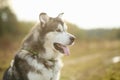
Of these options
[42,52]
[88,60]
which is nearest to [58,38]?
[42,52]

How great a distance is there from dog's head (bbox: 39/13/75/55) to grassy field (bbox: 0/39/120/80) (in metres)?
2.94

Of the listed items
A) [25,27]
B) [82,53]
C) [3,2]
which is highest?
[3,2]

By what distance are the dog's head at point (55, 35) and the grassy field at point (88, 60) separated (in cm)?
294

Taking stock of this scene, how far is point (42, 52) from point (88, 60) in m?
8.05

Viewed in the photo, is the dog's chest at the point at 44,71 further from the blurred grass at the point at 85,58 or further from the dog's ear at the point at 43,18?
the blurred grass at the point at 85,58

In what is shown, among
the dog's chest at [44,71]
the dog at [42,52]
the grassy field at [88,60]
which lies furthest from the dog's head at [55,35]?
the grassy field at [88,60]

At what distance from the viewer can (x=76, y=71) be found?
11.2 meters

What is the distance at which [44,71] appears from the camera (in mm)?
6152

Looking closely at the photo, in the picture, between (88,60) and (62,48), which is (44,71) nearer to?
(62,48)

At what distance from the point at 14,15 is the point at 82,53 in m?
3.83

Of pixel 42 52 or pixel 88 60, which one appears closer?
pixel 42 52

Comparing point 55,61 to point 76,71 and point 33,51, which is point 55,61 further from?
point 76,71

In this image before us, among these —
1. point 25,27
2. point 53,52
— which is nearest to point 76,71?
point 53,52

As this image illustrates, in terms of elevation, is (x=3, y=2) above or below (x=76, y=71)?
above
